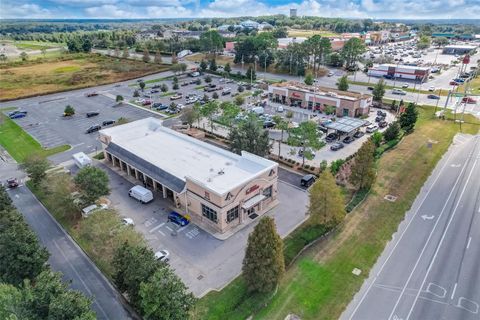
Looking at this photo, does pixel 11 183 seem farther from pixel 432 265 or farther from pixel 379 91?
pixel 379 91

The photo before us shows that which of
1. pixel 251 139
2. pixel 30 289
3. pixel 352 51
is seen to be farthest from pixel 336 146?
pixel 352 51

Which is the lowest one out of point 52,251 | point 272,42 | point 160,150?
point 52,251

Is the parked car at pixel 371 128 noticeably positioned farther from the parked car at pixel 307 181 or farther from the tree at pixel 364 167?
the parked car at pixel 307 181

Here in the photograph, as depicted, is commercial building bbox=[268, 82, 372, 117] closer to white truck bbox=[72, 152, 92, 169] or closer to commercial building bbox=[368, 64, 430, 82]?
commercial building bbox=[368, 64, 430, 82]

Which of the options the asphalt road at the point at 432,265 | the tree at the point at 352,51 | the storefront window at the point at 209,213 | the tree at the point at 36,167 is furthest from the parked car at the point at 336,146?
the tree at the point at 352,51

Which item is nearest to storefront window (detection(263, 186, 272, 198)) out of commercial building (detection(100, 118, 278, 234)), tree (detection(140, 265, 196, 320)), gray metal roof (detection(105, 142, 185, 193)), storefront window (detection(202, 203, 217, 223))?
commercial building (detection(100, 118, 278, 234))

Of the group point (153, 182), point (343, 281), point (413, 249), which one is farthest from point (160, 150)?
point (413, 249)

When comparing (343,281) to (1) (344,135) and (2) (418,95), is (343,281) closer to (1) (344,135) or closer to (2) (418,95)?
(1) (344,135)
